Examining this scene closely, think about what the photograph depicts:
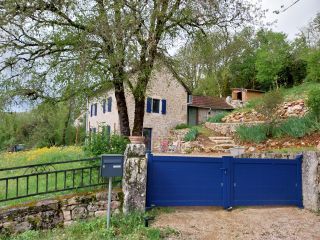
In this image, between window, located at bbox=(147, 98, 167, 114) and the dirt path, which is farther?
window, located at bbox=(147, 98, 167, 114)

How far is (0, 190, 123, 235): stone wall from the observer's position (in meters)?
5.82

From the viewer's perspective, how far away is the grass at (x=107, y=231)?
527 cm

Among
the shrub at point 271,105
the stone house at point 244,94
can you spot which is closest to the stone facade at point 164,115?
the stone house at point 244,94

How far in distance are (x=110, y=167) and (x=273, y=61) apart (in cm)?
2438

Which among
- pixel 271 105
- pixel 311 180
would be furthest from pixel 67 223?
pixel 271 105

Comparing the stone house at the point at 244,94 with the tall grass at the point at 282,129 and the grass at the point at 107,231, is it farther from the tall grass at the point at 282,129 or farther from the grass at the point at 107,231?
the grass at the point at 107,231

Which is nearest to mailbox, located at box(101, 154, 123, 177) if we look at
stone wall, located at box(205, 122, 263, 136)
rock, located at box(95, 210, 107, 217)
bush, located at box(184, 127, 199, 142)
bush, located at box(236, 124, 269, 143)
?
rock, located at box(95, 210, 107, 217)

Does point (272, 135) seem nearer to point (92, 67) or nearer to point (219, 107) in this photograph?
point (92, 67)

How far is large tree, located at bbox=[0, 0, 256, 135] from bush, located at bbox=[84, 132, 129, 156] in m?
1.82

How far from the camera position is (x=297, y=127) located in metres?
12.4

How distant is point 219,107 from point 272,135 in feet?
44.1

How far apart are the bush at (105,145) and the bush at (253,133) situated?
8637mm

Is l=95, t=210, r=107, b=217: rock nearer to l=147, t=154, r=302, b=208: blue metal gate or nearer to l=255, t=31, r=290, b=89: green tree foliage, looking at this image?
l=147, t=154, r=302, b=208: blue metal gate

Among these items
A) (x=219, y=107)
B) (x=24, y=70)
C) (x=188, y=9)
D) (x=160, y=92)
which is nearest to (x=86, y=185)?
(x=24, y=70)
